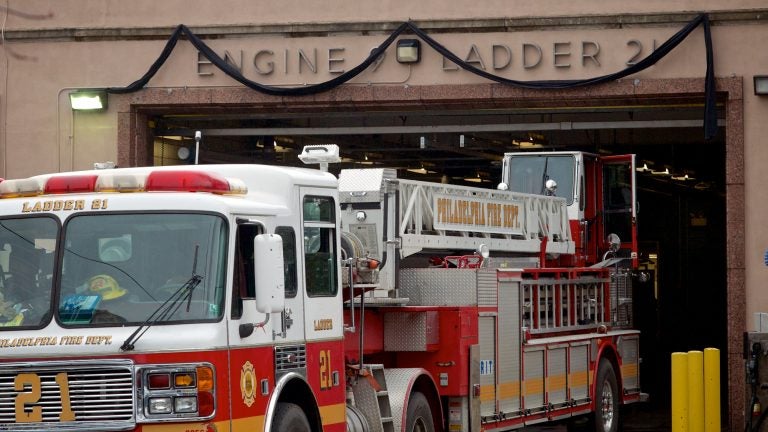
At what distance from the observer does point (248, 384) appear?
8906 millimetres

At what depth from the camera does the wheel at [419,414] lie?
1168cm

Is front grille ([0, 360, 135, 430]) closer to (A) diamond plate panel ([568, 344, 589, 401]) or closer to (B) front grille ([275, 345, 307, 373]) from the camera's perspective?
(B) front grille ([275, 345, 307, 373])

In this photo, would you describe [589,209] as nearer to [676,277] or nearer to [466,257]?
[466,257]

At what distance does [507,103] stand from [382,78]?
164 cm

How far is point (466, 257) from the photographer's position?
44.5 feet

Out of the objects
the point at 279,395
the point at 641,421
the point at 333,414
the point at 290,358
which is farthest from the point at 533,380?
the point at 279,395

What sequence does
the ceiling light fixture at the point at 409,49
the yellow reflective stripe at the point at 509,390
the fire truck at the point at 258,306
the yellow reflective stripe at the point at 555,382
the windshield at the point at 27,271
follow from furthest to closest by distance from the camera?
the ceiling light fixture at the point at 409,49
the yellow reflective stripe at the point at 555,382
the yellow reflective stripe at the point at 509,390
the windshield at the point at 27,271
the fire truck at the point at 258,306

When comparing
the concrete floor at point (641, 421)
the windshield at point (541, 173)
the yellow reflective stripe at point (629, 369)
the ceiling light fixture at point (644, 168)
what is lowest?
the concrete floor at point (641, 421)

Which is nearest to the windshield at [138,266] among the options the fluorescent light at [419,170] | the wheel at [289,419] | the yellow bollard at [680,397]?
the wheel at [289,419]

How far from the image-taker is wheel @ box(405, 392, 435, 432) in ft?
38.3

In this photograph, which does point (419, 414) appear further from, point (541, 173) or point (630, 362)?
point (541, 173)

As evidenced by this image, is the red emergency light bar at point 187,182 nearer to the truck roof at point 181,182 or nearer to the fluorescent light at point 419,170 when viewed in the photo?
the truck roof at point 181,182

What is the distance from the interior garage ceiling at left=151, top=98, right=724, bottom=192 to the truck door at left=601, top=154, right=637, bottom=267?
2.29 feet

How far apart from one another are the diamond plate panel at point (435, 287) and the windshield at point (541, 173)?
5116mm
